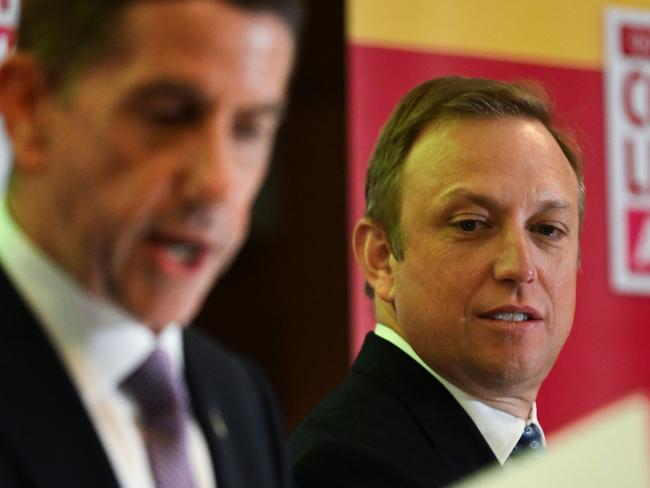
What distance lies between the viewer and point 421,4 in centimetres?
327

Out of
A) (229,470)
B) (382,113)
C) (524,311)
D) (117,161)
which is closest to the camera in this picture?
(117,161)

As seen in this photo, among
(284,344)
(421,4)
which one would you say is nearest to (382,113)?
(421,4)

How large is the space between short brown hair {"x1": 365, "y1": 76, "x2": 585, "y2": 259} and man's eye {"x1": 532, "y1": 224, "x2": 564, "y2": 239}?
Result: 0.11 metres

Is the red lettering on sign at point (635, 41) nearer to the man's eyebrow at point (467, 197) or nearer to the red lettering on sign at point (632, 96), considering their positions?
the red lettering on sign at point (632, 96)

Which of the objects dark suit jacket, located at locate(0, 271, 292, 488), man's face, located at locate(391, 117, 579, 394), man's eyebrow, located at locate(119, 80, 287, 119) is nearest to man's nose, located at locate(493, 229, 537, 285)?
man's face, located at locate(391, 117, 579, 394)

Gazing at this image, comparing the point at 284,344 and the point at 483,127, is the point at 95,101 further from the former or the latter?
the point at 284,344

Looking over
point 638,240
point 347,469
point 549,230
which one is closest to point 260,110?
point 347,469

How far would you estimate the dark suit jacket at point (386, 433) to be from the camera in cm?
135

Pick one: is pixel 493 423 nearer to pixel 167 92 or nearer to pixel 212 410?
pixel 212 410

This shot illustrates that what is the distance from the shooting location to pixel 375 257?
160cm

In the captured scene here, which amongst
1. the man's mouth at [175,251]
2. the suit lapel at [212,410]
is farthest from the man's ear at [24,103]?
the suit lapel at [212,410]

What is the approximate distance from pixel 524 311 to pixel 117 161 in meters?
0.71

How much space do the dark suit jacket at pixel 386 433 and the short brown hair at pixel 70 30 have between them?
619 millimetres

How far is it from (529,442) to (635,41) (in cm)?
234
